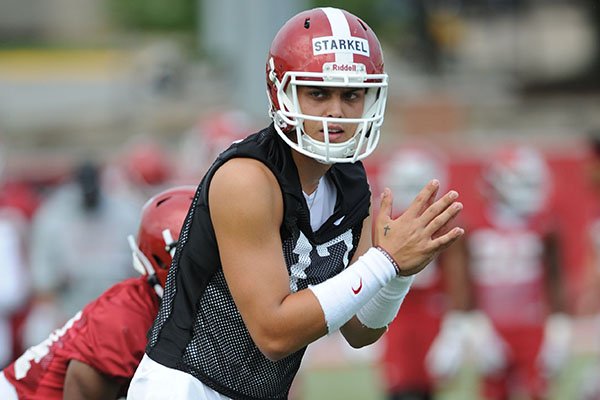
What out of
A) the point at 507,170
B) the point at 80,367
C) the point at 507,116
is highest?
the point at 80,367

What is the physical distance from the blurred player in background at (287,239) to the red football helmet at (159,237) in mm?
372

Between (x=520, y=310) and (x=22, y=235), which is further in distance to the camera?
(x=22, y=235)

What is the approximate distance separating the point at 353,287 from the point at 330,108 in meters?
0.50

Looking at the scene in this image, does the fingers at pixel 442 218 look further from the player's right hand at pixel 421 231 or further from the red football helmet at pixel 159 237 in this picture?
the red football helmet at pixel 159 237

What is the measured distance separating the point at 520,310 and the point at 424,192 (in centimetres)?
505

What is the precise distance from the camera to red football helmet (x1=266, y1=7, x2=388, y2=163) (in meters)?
3.64

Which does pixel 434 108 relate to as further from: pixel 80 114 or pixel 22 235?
pixel 22 235

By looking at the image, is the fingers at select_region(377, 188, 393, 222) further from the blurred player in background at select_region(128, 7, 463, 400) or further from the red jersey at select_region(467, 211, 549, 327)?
the red jersey at select_region(467, 211, 549, 327)

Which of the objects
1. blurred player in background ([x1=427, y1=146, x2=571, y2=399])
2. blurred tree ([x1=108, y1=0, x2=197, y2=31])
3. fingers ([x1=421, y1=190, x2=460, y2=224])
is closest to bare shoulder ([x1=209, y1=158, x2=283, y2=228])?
fingers ([x1=421, y1=190, x2=460, y2=224])

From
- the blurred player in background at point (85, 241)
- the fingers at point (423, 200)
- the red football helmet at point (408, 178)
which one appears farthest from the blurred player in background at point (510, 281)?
the fingers at point (423, 200)

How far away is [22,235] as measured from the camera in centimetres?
966

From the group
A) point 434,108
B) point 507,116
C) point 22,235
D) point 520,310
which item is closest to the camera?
point 520,310

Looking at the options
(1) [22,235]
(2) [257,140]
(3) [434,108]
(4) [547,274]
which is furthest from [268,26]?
(2) [257,140]

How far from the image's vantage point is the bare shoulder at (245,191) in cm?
350
